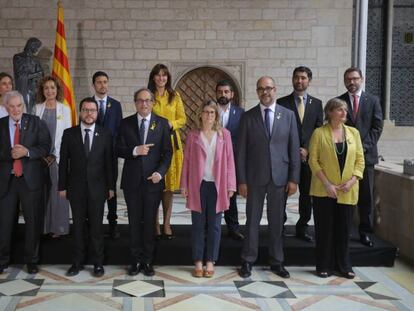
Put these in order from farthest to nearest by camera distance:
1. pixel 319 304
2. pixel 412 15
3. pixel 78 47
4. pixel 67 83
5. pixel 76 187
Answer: pixel 412 15 → pixel 78 47 → pixel 67 83 → pixel 76 187 → pixel 319 304

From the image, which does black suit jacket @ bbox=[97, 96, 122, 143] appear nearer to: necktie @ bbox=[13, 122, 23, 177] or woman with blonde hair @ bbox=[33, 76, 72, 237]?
woman with blonde hair @ bbox=[33, 76, 72, 237]

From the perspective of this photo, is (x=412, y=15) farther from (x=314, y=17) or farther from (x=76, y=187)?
(x=76, y=187)

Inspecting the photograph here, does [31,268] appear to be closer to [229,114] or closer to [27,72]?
[229,114]

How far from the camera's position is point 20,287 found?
3643mm

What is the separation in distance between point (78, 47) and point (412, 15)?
650 centimetres

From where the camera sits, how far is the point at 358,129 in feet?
14.0

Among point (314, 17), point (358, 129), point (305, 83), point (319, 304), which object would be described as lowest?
point (319, 304)

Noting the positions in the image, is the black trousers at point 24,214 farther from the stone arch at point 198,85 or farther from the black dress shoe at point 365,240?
the stone arch at point 198,85

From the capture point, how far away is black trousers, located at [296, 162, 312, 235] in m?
4.31

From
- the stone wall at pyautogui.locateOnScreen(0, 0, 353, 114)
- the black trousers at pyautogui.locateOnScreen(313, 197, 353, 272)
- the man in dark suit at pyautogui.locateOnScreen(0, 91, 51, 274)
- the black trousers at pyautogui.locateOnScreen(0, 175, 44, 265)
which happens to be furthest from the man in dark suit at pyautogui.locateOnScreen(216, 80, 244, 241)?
the stone wall at pyautogui.locateOnScreen(0, 0, 353, 114)

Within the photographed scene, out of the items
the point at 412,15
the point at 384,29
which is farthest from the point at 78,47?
the point at 412,15

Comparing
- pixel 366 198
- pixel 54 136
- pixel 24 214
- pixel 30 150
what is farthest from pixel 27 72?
pixel 366 198

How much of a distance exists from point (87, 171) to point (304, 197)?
6.46 ft

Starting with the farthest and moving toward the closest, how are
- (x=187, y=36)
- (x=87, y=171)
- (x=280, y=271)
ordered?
(x=187, y=36) → (x=280, y=271) → (x=87, y=171)
